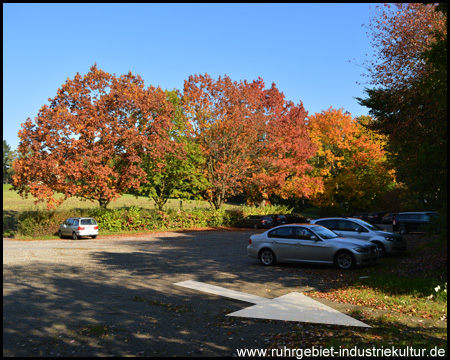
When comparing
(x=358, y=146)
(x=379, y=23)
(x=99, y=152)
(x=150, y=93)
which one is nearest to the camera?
(x=379, y=23)

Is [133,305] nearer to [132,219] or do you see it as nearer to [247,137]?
[132,219]

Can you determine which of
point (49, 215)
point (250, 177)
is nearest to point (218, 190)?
point (250, 177)

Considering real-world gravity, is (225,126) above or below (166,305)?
above

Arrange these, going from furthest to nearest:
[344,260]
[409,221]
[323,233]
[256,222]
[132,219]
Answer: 1. [256,222]
2. [132,219]
3. [409,221]
4. [323,233]
5. [344,260]

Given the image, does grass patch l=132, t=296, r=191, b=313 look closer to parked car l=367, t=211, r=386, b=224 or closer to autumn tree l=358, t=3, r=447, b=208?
autumn tree l=358, t=3, r=447, b=208

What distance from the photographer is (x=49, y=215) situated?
30.8m

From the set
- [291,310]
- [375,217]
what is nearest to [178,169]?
[375,217]

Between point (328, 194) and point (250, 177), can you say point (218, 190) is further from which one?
point (328, 194)

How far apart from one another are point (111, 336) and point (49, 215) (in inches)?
1061

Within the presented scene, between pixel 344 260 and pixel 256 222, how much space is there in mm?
24271

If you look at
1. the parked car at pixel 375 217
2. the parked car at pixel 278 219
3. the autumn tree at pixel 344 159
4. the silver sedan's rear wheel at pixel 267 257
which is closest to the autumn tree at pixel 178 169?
the parked car at pixel 278 219

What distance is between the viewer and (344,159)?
47.5 metres

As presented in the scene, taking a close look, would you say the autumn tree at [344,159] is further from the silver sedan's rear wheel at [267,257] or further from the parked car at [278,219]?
the silver sedan's rear wheel at [267,257]

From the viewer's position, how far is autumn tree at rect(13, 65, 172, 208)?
28.3 m
